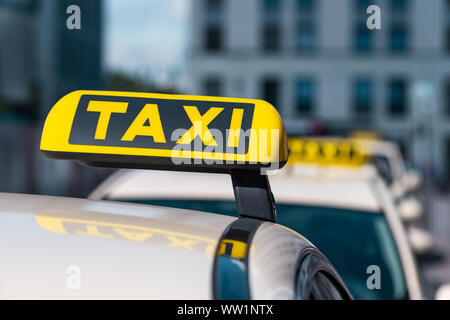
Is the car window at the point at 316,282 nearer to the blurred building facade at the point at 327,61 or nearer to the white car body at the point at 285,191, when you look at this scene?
the white car body at the point at 285,191

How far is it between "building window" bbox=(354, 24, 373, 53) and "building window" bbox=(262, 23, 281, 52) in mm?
4678

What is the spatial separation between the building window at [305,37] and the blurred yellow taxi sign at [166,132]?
141ft

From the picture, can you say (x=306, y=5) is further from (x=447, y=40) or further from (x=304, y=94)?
(x=447, y=40)

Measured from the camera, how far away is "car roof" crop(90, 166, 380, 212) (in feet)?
11.9

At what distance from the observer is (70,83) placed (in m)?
27.8

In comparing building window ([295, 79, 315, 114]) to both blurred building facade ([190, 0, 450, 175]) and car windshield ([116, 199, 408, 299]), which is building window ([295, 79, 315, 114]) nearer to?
blurred building facade ([190, 0, 450, 175])

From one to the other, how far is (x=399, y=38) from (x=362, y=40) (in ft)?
7.10

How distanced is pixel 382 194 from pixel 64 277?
271 cm

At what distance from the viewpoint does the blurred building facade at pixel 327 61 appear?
43438mm

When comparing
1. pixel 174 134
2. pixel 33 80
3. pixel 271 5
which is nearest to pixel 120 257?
pixel 174 134

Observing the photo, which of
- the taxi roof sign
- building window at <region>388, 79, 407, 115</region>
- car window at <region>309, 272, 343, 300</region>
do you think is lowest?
building window at <region>388, 79, 407, 115</region>

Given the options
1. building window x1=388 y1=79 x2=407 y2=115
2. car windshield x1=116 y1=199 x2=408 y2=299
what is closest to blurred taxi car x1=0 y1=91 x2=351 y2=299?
car windshield x1=116 y1=199 x2=408 y2=299
